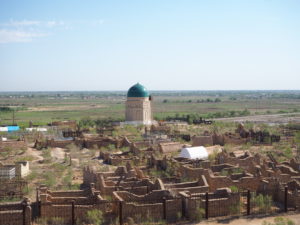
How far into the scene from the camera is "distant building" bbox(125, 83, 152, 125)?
40.8 meters

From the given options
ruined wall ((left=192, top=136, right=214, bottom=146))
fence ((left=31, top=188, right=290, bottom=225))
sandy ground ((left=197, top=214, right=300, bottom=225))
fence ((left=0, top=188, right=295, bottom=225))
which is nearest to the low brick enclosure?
fence ((left=0, top=188, right=295, bottom=225))

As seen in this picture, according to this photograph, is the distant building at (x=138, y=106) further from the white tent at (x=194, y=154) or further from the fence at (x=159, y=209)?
the fence at (x=159, y=209)

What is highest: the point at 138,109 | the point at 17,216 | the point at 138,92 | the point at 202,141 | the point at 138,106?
the point at 138,92

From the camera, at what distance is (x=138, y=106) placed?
4094cm

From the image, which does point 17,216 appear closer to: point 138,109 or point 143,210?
point 143,210

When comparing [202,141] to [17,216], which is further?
[202,141]

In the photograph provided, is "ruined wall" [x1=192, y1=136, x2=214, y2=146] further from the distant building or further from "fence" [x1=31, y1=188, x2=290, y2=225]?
"fence" [x1=31, y1=188, x2=290, y2=225]

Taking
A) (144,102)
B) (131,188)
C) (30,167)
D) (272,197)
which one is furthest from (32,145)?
(272,197)

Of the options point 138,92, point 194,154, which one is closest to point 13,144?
point 194,154

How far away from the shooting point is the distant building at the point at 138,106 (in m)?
40.8

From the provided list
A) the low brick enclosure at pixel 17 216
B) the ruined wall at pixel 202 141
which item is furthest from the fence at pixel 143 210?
the ruined wall at pixel 202 141

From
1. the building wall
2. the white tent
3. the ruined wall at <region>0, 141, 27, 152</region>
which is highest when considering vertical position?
the building wall

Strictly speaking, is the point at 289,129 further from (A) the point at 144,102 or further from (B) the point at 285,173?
(B) the point at 285,173

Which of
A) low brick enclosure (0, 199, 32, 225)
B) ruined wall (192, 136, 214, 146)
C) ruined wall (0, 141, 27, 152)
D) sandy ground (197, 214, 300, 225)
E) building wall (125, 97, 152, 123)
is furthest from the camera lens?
building wall (125, 97, 152, 123)
